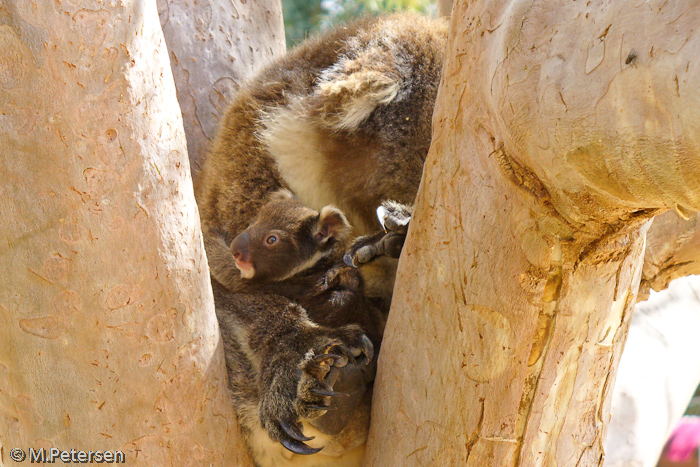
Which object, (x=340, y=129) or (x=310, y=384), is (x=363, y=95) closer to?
(x=340, y=129)

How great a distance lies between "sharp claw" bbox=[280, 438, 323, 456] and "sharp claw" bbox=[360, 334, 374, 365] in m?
0.26

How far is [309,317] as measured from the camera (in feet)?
6.15

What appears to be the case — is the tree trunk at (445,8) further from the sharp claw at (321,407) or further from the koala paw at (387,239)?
the sharp claw at (321,407)

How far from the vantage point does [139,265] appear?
1.21 meters

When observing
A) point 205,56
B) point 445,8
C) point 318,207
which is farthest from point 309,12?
point 318,207

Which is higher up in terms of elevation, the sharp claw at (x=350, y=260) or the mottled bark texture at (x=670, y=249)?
the mottled bark texture at (x=670, y=249)

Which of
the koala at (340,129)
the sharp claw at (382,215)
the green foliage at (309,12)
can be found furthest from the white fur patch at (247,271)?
the green foliage at (309,12)

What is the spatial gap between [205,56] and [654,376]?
2.85 meters

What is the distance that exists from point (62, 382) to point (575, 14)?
1.14m

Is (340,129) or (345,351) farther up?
(340,129)

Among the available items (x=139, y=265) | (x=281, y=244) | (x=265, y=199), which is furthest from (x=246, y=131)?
(x=139, y=265)

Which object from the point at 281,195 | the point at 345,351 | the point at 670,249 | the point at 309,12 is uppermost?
the point at 309,12

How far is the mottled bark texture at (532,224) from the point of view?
0.80m

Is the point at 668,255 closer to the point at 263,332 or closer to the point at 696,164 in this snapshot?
the point at 263,332
